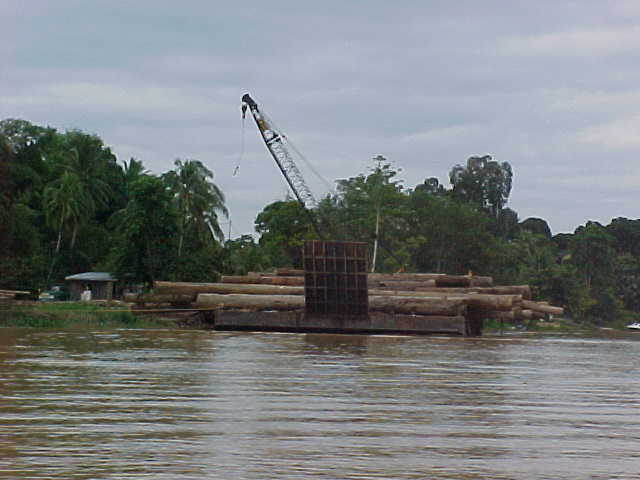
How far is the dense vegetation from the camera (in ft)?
147

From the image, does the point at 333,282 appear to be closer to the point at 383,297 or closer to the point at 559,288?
the point at 383,297

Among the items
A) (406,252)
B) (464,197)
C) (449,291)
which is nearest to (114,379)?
(449,291)

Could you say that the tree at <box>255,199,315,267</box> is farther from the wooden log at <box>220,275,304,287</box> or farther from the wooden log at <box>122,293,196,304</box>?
the wooden log at <box>122,293,196,304</box>

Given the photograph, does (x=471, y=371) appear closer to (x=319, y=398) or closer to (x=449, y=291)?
(x=319, y=398)

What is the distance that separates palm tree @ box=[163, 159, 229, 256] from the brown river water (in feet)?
140

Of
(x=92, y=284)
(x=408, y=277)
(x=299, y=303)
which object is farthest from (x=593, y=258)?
(x=299, y=303)

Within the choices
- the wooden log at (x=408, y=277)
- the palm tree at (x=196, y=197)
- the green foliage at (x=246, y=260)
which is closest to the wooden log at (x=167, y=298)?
the wooden log at (x=408, y=277)

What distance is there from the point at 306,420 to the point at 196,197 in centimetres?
4871

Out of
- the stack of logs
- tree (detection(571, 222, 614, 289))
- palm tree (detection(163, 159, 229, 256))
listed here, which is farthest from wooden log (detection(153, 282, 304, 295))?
tree (detection(571, 222, 614, 289))

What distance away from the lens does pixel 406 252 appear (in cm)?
6091

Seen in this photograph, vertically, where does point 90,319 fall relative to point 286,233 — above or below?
below

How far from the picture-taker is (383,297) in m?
25.1

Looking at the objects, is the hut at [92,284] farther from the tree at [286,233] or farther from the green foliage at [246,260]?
the tree at [286,233]

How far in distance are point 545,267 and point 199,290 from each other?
43.4 meters
